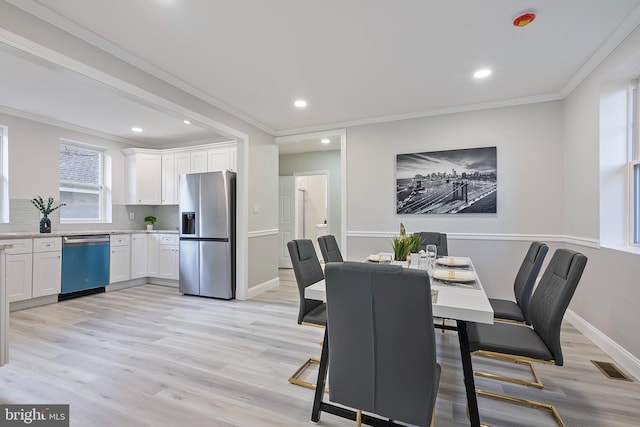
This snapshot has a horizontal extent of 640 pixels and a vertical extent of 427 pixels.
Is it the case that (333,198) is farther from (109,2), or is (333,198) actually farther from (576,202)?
(109,2)

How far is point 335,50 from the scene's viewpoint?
8.29 ft

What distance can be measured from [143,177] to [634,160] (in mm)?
6359

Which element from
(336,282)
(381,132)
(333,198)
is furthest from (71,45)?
(333,198)

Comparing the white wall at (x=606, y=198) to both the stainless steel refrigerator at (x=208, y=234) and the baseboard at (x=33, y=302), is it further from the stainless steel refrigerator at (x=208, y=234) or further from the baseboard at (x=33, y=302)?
the baseboard at (x=33, y=302)

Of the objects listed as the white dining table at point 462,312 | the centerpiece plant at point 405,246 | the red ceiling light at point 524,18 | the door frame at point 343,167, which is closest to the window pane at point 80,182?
the door frame at point 343,167

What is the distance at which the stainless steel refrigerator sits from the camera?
13.7 feet

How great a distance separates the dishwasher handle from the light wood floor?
3.39ft

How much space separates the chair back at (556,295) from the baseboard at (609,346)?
1.16 m

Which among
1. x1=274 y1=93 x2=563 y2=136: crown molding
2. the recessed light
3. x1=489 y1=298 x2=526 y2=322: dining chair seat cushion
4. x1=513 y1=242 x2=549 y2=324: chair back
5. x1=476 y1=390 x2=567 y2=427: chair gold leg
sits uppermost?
the recessed light

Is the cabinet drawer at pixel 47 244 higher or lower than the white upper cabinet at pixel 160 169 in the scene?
lower

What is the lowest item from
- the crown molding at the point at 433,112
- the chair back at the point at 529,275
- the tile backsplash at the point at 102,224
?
the chair back at the point at 529,275

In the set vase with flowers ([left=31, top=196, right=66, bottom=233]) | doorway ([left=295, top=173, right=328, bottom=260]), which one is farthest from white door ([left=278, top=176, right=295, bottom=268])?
vase with flowers ([left=31, top=196, right=66, bottom=233])

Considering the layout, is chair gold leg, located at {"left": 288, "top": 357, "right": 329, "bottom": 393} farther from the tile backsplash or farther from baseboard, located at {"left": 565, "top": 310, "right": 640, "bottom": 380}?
the tile backsplash

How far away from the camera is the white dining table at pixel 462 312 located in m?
1.29
